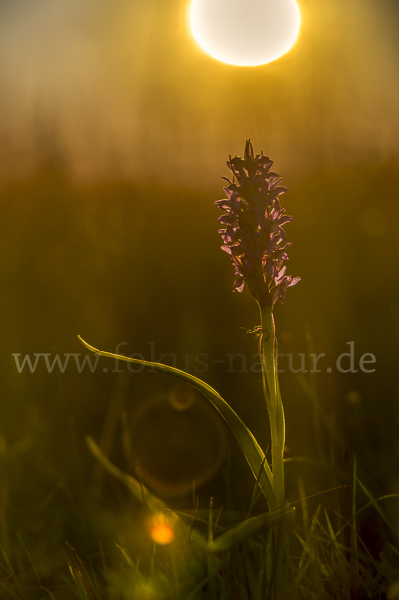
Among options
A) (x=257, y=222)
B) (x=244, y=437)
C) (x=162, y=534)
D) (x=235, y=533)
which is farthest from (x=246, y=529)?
(x=257, y=222)

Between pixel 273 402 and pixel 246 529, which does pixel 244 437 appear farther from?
pixel 246 529

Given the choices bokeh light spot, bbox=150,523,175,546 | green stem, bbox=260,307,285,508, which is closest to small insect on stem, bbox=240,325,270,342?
Result: green stem, bbox=260,307,285,508

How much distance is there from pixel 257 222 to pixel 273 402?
75 cm

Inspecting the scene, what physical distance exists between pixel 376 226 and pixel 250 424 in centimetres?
244

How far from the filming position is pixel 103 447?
8.35 ft

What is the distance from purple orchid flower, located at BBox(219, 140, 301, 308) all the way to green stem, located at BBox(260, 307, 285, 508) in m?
0.12

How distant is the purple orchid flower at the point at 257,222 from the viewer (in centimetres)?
179

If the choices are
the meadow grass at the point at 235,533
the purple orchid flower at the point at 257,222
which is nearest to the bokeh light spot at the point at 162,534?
the meadow grass at the point at 235,533

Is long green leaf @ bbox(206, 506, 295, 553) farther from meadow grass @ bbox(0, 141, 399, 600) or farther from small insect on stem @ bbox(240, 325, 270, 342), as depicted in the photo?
small insect on stem @ bbox(240, 325, 270, 342)

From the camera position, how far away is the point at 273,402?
1770mm

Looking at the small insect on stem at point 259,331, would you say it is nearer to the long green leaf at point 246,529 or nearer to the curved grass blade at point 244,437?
the curved grass blade at point 244,437

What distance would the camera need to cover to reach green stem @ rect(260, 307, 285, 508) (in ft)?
5.54

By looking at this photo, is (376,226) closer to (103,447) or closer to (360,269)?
(360,269)

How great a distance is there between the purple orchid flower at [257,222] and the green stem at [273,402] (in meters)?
0.12
